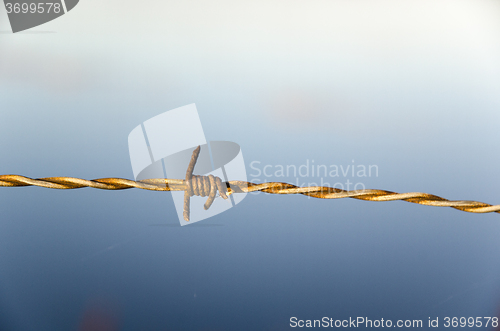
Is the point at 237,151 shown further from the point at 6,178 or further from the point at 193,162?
the point at 6,178

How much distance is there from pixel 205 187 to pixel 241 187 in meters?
0.07

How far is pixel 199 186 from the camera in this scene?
552mm

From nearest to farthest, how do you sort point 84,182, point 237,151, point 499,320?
point 84,182, point 237,151, point 499,320

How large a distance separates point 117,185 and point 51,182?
0.38ft

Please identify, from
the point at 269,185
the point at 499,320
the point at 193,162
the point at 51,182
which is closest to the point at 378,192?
the point at 269,185

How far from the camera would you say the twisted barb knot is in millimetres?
546

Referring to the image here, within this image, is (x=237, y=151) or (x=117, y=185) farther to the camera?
(x=237, y=151)

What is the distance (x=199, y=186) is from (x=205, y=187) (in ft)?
0.04

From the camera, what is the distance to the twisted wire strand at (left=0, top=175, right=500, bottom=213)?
55cm

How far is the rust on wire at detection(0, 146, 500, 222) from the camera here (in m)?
0.55

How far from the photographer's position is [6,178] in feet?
1.82

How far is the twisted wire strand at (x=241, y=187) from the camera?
0.55 metres

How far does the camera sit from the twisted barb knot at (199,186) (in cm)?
55

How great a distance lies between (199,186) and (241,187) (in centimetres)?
8
